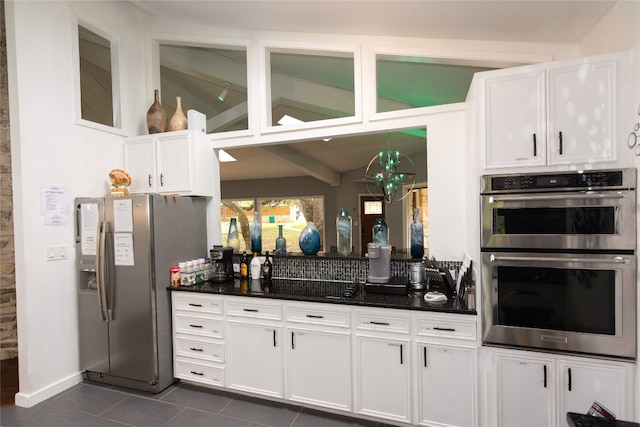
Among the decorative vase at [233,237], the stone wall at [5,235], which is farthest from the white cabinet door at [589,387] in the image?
the stone wall at [5,235]

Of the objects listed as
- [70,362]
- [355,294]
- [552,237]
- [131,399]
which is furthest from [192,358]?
[552,237]

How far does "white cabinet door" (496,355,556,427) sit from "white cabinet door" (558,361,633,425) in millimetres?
56

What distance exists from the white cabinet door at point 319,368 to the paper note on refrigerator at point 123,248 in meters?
1.50

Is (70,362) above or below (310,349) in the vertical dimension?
below

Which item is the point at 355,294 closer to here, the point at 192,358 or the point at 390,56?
the point at 192,358

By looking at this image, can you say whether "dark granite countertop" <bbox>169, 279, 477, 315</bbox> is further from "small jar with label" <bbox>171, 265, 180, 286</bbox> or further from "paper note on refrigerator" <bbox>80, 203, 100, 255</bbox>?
"paper note on refrigerator" <bbox>80, 203, 100, 255</bbox>

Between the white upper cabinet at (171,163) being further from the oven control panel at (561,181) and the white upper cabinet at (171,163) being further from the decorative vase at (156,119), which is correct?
the oven control panel at (561,181)

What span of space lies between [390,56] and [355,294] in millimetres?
2078

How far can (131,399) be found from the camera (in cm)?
267

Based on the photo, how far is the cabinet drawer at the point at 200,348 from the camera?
2699 mm

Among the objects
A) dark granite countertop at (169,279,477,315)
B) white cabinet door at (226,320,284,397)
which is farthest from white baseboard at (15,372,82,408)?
white cabinet door at (226,320,284,397)

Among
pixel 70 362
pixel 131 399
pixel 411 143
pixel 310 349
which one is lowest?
pixel 131 399

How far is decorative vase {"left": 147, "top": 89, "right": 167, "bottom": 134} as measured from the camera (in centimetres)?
333

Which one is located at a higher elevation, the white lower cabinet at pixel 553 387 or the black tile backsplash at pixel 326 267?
the black tile backsplash at pixel 326 267
